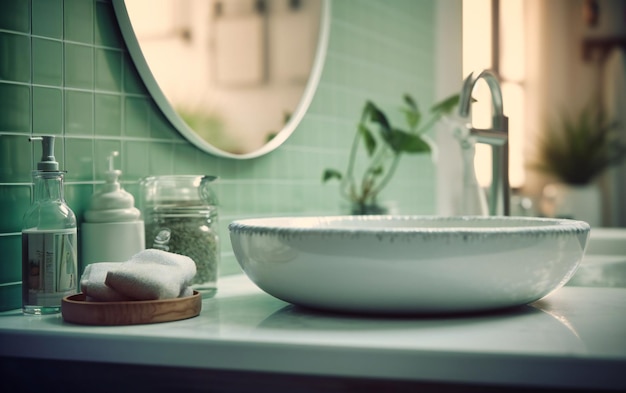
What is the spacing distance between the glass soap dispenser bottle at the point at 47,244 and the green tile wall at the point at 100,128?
0.05 metres

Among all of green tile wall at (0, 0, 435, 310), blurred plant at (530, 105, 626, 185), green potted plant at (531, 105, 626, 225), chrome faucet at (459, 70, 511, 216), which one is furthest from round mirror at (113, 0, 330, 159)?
blurred plant at (530, 105, 626, 185)

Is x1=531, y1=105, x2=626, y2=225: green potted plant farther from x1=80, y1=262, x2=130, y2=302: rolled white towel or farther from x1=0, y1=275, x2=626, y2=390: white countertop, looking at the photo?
x1=80, y1=262, x2=130, y2=302: rolled white towel

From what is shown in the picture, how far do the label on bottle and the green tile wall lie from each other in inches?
2.6

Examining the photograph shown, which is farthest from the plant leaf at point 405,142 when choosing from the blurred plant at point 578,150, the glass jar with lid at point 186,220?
the blurred plant at point 578,150

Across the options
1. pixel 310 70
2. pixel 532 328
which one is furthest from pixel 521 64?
pixel 532 328

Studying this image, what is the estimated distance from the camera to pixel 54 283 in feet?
2.73

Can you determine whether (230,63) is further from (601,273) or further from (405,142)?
(601,273)

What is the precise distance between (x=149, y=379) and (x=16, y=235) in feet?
0.93

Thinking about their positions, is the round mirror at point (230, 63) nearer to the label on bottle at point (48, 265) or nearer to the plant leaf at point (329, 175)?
the plant leaf at point (329, 175)

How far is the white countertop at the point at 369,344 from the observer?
607 millimetres

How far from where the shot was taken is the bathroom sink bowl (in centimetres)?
73

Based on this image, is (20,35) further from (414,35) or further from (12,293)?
(414,35)

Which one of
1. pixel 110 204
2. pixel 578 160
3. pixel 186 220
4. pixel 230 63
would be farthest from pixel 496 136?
pixel 578 160

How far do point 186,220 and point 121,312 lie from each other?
0.27 m
